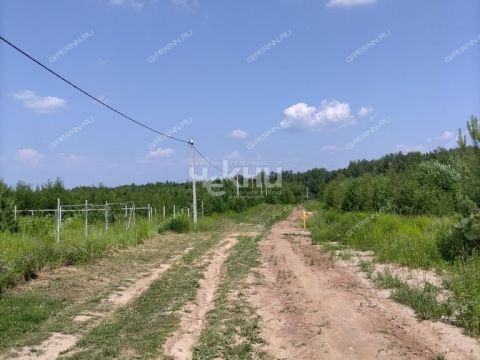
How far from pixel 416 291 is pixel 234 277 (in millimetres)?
4407

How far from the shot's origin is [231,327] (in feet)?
22.8

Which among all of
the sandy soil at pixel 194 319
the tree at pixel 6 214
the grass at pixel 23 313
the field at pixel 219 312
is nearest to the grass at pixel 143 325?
the field at pixel 219 312

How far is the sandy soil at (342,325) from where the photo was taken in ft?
18.8

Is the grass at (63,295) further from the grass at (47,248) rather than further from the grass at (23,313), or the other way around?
the grass at (47,248)

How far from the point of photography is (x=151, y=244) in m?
18.5

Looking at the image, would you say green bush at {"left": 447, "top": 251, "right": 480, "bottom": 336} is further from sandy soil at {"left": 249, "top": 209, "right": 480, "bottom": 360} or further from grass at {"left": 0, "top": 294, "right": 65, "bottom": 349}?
grass at {"left": 0, "top": 294, "right": 65, "bottom": 349}

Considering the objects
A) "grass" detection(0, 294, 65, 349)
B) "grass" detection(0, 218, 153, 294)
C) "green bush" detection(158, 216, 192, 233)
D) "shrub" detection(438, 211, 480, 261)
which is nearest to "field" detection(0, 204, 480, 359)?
"grass" detection(0, 294, 65, 349)

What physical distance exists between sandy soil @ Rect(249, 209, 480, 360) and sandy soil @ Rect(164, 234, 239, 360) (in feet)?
3.09

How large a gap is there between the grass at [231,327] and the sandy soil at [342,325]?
0.68 ft

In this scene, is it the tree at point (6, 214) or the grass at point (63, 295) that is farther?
the tree at point (6, 214)

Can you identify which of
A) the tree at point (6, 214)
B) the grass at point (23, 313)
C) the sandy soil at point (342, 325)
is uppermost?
the tree at point (6, 214)

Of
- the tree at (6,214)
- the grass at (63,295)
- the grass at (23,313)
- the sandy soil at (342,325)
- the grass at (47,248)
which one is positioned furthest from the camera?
the tree at (6,214)

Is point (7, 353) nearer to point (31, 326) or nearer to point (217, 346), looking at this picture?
point (31, 326)

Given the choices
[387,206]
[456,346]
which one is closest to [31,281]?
[456,346]
